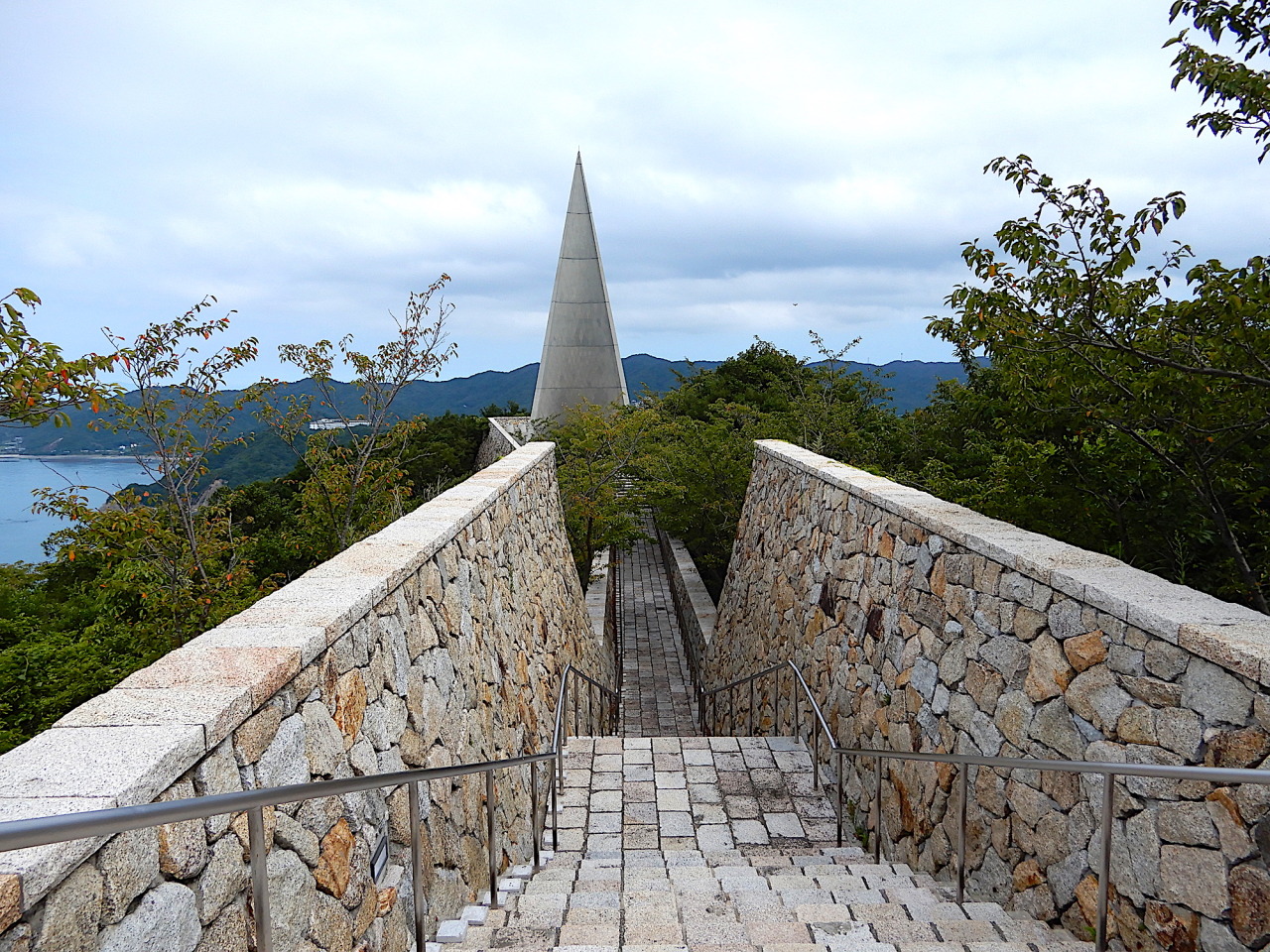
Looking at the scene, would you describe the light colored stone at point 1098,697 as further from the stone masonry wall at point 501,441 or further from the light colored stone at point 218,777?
the stone masonry wall at point 501,441

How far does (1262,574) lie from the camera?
5.86 metres

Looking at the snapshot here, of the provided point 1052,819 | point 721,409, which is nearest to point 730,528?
point 721,409

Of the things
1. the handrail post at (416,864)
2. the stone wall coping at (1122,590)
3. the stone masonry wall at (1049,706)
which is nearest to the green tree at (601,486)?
Answer: the stone masonry wall at (1049,706)

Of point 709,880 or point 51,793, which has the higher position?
point 51,793

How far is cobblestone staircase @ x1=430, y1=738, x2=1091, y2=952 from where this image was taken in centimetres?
322

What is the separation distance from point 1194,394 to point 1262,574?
206 cm

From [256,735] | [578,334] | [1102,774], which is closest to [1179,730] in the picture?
[1102,774]

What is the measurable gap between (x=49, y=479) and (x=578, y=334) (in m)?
14.9

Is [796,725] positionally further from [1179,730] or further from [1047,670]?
[1179,730]

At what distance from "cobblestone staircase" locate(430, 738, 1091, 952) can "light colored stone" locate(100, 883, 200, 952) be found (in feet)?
5.07

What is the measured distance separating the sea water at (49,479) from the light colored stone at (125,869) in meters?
7.54

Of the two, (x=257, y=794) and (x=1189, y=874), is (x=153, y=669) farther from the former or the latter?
(x=1189, y=874)

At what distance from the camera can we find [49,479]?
800 centimetres

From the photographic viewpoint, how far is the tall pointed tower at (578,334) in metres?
21.5
